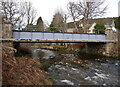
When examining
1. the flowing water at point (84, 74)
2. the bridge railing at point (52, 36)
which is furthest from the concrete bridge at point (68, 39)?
the flowing water at point (84, 74)

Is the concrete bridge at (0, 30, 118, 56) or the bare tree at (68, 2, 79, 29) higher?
the bare tree at (68, 2, 79, 29)

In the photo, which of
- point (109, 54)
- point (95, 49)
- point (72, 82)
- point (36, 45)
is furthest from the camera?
point (36, 45)

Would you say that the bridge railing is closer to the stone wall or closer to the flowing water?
the stone wall

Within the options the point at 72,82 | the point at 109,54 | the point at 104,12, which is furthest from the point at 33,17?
the point at 72,82

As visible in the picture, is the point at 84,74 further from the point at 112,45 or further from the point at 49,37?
the point at 112,45

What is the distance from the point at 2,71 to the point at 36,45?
85.8 feet

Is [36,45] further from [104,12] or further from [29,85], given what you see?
[29,85]

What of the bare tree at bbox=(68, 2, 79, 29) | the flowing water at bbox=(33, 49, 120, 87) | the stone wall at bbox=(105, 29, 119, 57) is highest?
Result: the bare tree at bbox=(68, 2, 79, 29)

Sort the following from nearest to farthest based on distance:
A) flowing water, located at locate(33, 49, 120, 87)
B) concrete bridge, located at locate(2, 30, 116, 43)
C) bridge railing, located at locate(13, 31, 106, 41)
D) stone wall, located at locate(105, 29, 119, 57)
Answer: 1. flowing water, located at locate(33, 49, 120, 87)
2. concrete bridge, located at locate(2, 30, 116, 43)
3. bridge railing, located at locate(13, 31, 106, 41)
4. stone wall, located at locate(105, 29, 119, 57)

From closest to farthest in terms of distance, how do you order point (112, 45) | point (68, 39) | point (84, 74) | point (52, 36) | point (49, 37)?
point (84, 74), point (49, 37), point (52, 36), point (68, 39), point (112, 45)

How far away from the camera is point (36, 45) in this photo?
29.8 meters

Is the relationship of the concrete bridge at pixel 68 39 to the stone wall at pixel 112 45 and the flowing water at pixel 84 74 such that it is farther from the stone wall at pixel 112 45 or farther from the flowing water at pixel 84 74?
the flowing water at pixel 84 74

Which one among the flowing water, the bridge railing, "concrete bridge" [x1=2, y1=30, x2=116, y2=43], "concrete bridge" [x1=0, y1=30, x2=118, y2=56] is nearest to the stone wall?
"concrete bridge" [x1=0, y1=30, x2=118, y2=56]

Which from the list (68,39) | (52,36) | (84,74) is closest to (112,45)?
(68,39)
